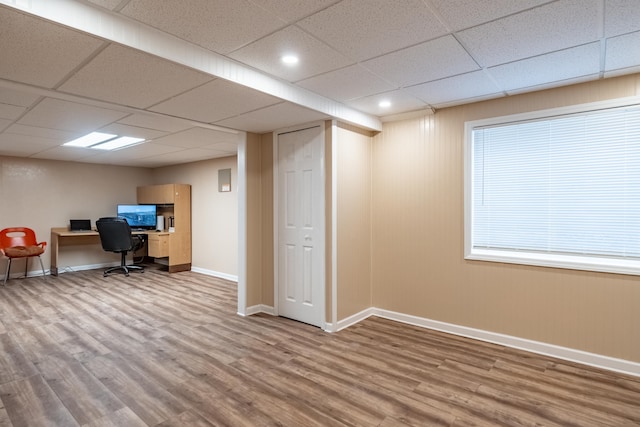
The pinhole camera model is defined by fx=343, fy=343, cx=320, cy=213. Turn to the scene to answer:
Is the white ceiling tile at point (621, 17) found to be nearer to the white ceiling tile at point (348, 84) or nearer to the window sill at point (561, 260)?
the white ceiling tile at point (348, 84)

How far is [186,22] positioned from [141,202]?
6607mm

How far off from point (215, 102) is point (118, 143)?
9.66 feet

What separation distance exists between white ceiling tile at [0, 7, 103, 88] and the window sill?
11.5 feet

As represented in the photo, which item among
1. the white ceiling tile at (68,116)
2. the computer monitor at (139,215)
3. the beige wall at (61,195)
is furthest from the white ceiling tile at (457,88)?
the beige wall at (61,195)

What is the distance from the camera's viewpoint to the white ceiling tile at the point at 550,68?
7.67 ft

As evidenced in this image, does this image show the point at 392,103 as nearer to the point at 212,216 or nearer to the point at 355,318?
the point at 355,318

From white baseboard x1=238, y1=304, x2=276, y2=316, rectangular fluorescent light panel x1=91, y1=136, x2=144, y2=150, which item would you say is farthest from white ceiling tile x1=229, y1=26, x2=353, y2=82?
rectangular fluorescent light panel x1=91, y1=136, x2=144, y2=150

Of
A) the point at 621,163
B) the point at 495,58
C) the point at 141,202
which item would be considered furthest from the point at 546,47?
the point at 141,202

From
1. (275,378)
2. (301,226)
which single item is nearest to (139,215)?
(301,226)

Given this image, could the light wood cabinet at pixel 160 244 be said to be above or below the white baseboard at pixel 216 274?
above

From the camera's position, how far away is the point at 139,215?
24.2 ft

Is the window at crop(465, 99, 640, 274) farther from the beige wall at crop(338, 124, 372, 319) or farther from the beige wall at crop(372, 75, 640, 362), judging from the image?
Answer: the beige wall at crop(338, 124, 372, 319)

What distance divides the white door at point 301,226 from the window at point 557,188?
1.52m

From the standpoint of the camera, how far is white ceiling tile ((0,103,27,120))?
3.14 meters
